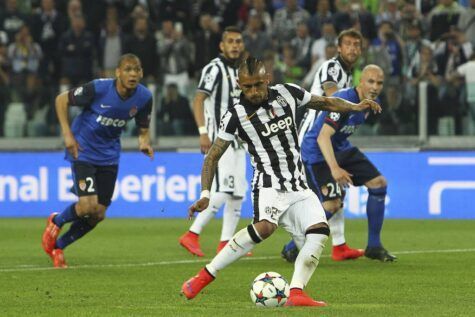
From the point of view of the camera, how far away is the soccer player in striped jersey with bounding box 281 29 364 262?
1187cm

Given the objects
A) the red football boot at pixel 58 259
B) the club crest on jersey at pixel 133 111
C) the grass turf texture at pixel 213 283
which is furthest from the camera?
the club crest on jersey at pixel 133 111

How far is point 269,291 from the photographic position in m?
8.23

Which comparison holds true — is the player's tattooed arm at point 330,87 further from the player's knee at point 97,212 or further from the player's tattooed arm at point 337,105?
the player's tattooed arm at point 337,105

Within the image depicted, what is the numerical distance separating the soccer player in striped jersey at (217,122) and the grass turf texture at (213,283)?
1.28ft

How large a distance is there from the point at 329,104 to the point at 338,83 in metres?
2.83

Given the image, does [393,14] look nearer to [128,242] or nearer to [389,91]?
[389,91]

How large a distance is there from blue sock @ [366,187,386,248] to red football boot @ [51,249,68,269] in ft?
9.91

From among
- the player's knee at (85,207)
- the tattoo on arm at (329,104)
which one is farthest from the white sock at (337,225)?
the tattoo on arm at (329,104)

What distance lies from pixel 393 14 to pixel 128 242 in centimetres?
745

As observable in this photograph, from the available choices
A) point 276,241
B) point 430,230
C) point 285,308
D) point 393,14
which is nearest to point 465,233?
point 430,230

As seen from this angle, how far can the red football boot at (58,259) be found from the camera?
37.7 feet

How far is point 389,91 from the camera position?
718 inches

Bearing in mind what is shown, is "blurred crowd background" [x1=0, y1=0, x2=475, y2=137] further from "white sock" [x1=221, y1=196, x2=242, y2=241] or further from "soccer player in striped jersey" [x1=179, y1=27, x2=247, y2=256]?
"white sock" [x1=221, y1=196, x2=242, y2=241]

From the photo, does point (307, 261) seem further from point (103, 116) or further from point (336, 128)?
point (103, 116)
